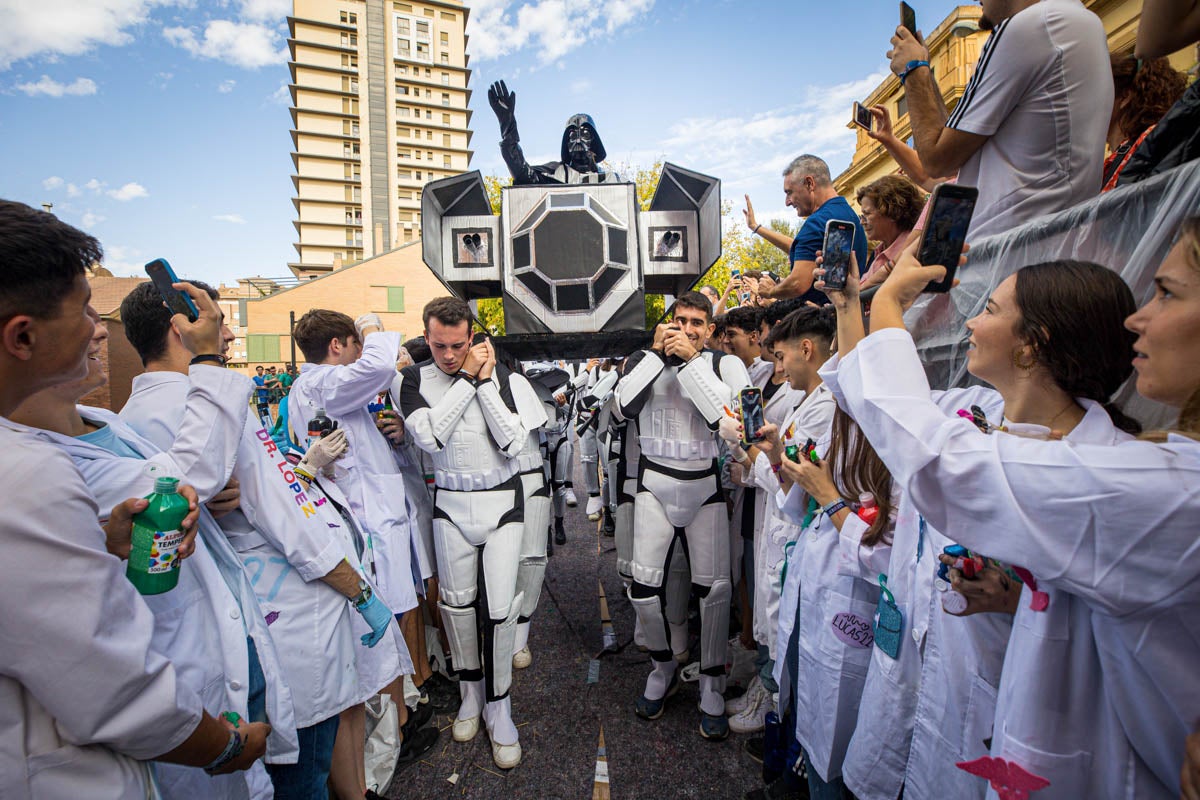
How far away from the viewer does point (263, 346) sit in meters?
25.5

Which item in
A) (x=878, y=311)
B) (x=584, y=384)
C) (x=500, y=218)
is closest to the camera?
(x=878, y=311)

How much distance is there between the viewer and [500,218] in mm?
3359

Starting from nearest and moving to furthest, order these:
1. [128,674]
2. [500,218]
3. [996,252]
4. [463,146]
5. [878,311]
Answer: [128,674] < [878,311] < [996,252] < [500,218] < [463,146]

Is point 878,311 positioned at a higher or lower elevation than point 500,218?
lower

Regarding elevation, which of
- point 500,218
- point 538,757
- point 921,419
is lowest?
→ point 538,757

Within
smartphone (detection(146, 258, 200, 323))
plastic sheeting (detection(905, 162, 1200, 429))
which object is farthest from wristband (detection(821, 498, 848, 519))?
smartphone (detection(146, 258, 200, 323))

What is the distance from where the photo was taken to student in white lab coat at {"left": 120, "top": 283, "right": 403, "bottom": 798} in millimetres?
1768

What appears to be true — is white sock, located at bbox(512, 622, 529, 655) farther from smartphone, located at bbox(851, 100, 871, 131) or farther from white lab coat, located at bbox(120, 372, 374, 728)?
smartphone, located at bbox(851, 100, 871, 131)

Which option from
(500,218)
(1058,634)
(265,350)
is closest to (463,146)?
(265,350)

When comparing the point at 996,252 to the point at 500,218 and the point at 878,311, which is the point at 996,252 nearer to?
the point at 878,311

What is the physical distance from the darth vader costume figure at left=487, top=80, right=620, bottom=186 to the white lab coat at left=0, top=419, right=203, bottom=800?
3.10 meters

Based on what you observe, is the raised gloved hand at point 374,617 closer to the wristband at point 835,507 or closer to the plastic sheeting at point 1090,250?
the wristband at point 835,507

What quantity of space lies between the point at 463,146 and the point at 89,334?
5403 centimetres

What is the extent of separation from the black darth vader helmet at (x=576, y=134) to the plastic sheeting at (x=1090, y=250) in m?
2.80
